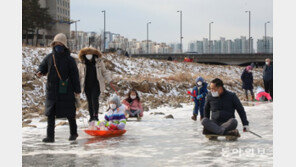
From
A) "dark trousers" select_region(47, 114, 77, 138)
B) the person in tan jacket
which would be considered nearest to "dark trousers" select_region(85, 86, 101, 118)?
the person in tan jacket

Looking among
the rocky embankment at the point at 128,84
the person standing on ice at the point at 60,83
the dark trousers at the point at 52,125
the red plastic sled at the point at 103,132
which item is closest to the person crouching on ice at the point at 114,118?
the red plastic sled at the point at 103,132

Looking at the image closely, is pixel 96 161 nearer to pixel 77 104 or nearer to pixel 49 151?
pixel 49 151

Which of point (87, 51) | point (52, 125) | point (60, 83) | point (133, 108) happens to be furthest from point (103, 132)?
point (133, 108)

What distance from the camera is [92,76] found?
9.80 metres

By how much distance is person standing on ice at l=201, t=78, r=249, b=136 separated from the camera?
7.44 m

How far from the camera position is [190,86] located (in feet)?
78.6

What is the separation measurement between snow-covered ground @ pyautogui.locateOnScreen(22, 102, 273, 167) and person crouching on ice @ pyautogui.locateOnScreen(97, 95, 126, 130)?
0.28 meters

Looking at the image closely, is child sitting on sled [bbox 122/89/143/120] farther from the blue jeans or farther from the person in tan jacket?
the person in tan jacket

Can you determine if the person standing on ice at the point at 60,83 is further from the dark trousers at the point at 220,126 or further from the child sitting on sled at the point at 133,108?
the child sitting on sled at the point at 133,108

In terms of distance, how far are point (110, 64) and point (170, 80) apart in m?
5.40

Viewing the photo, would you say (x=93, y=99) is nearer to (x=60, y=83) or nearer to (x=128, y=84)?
(x=60, y=83)

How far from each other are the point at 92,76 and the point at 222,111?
3654 millimetres

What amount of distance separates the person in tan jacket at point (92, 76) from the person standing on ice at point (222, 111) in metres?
3.20

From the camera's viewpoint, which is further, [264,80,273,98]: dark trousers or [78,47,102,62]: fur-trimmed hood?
[264,80,273,98]: dark trousers
